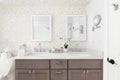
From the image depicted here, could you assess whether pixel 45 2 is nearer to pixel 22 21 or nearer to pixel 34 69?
pixel 22 21

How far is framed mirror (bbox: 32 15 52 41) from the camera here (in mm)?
3318

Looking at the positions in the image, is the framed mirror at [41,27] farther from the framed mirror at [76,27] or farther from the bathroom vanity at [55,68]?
the bathroom vanity at [55,68]

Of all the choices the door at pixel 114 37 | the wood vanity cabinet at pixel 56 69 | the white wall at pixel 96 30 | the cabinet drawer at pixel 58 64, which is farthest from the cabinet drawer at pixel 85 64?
the door at pixel 114 37

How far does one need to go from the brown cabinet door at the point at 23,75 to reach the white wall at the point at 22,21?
0.99m

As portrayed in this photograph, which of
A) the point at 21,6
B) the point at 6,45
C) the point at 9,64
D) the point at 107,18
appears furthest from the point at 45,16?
the point at 107,18

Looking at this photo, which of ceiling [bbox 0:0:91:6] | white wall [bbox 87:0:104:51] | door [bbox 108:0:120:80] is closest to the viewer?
door [bbox 108:0:120:80]

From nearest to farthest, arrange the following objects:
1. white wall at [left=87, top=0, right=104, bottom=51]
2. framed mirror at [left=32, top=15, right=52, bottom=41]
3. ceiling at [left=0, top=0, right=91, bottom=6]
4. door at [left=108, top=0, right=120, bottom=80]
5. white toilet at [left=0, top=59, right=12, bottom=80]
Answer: door at [left=108, top=0, right=120, bottom=80] < white wall at [left=87, top=0, right=104, bottom=51] < white toilet at [left=0, top=59, right=12, bottom=80] < ceiling at [left=0, top=0, right=91, bottom=6] < framed mirror at [left=32, top=15, right=52, bottom=41]

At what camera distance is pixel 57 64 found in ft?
8.14

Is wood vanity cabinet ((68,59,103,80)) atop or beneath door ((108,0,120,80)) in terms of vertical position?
beneath

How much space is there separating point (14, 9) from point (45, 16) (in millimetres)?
750

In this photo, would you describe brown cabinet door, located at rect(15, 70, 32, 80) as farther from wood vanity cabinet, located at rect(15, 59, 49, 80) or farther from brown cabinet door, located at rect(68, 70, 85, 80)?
brown cabinet door, located at rect(68, 70, 85, 80)

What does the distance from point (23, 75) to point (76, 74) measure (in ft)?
3.03

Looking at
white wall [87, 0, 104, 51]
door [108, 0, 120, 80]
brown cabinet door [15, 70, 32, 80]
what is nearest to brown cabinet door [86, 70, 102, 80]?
white wall [87, 0, 104, 51]

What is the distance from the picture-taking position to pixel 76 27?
11.0 feet
